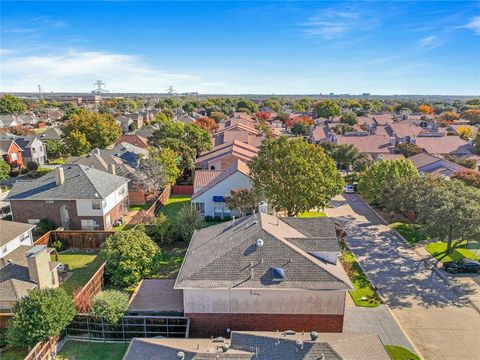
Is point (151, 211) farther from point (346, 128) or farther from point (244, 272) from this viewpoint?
point (346, 128)

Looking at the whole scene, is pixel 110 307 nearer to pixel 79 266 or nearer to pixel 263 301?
pixel 263 301

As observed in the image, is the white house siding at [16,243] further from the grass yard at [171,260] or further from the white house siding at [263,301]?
the white house siding at [263,301]

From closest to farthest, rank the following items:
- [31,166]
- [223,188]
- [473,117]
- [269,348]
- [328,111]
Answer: [269,348], [223,188], [31,166], [473,117], [328,111]

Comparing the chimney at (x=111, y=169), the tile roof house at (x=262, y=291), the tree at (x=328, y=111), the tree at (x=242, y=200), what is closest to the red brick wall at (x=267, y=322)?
the tile roof house at (x=262, y=291)

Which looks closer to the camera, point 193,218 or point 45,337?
point 45,337

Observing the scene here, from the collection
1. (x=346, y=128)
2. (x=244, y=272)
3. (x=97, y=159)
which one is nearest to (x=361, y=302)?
(x=244, y=272)

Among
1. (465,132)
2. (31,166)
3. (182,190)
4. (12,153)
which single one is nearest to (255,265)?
(182,190)

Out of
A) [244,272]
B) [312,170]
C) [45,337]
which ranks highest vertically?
[312,170]
